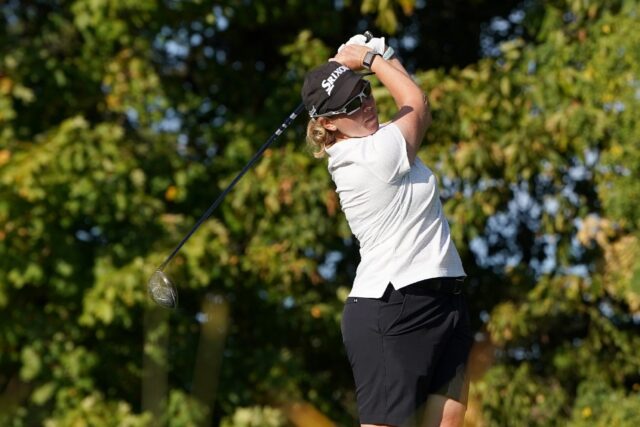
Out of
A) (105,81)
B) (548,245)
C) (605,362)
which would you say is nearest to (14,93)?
(105,81)

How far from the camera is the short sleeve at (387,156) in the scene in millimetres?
3980

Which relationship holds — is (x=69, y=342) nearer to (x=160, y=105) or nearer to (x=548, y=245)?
(x=160, y=105)

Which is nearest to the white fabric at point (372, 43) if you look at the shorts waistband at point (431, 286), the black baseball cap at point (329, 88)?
the black baseball cap at point (329, 88)

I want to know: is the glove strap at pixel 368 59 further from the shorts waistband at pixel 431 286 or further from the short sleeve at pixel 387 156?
the shorts waistband at pixel 431 286

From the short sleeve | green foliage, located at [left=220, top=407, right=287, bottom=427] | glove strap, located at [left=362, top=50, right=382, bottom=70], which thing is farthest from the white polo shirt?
green foliage, located at [left=220, top=407, right=287, bottom=427]

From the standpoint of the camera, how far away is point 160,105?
31.6 feet

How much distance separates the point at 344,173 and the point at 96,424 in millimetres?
5070

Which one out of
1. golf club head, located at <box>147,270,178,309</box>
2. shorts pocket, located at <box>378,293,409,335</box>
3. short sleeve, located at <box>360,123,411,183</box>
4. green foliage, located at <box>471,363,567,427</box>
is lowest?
green foliage, located at <box>471,363,567,427</box>

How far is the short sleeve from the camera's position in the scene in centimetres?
398

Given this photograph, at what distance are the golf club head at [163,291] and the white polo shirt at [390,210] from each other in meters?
1.03

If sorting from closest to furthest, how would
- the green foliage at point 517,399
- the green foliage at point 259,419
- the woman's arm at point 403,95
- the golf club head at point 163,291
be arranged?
the woman's arm at point 403,95 → the golf club head at point 163,291 → the green foliage at point 259,419 → the green foliage at point 517,399

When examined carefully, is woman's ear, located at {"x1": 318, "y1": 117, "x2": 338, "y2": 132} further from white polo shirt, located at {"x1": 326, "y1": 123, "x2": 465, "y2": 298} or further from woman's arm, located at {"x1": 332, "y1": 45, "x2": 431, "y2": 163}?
woman's arm, located at {"x1": 332, "y1": 45, "x2": 431, "y2": 163}

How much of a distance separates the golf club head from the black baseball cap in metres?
1.10

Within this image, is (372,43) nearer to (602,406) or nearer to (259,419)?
(259,419)
